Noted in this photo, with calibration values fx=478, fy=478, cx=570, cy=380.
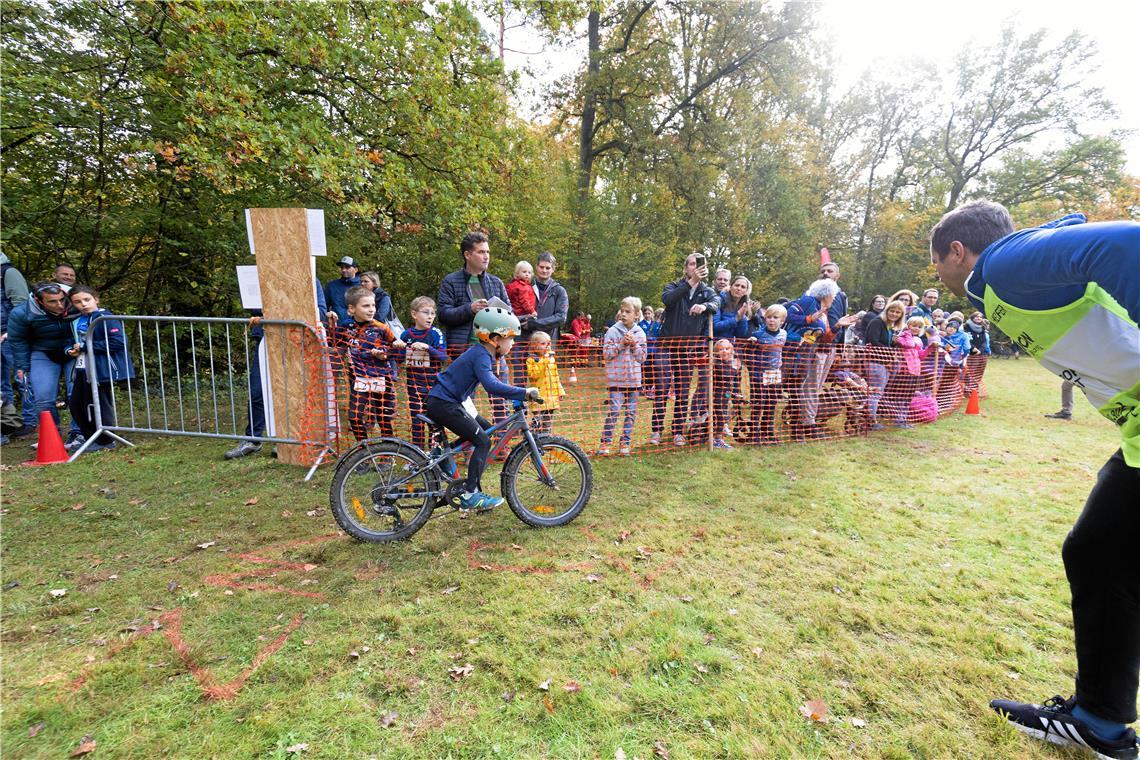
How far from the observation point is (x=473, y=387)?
3.94 metres

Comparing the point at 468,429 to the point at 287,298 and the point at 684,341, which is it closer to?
the point at 287,298

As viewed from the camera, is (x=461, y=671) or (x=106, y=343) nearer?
(x=461, y=671)

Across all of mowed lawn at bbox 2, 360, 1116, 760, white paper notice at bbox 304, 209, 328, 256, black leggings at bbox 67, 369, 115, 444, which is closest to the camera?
mowed lawn at bbox 2, 360, 1116, 760

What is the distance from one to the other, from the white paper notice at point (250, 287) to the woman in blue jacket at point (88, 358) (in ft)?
5.67

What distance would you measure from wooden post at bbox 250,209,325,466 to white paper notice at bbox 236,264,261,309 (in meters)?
0.23

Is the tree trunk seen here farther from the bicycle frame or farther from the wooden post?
the bicycle frame

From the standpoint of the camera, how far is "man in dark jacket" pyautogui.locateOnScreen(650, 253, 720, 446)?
6.28m

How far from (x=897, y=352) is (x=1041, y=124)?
32158 millimetres

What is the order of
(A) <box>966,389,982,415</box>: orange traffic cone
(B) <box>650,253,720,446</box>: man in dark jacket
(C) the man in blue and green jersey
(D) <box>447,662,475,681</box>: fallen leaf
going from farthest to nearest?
(A) <box>966,389,982,415</box>: orange traffic cone
(B) <box>650,253,720,446</box>: man in dark jacket
(D) <box>447,662,475,681</box>: fallen leaf
(C) the man in blue and green jersey

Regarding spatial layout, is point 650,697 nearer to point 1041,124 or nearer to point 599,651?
point 599,651

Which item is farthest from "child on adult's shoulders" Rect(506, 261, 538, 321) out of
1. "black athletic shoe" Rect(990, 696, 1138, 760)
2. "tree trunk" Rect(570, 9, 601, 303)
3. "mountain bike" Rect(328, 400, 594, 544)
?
"tree trunk" Rect(570, 9, 601, 303)

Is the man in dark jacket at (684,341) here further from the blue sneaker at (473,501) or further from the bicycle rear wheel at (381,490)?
the bicycle rear wheel at (381,490)

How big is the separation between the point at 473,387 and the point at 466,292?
1.87 metres

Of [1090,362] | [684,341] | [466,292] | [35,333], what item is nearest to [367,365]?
[466,292]
